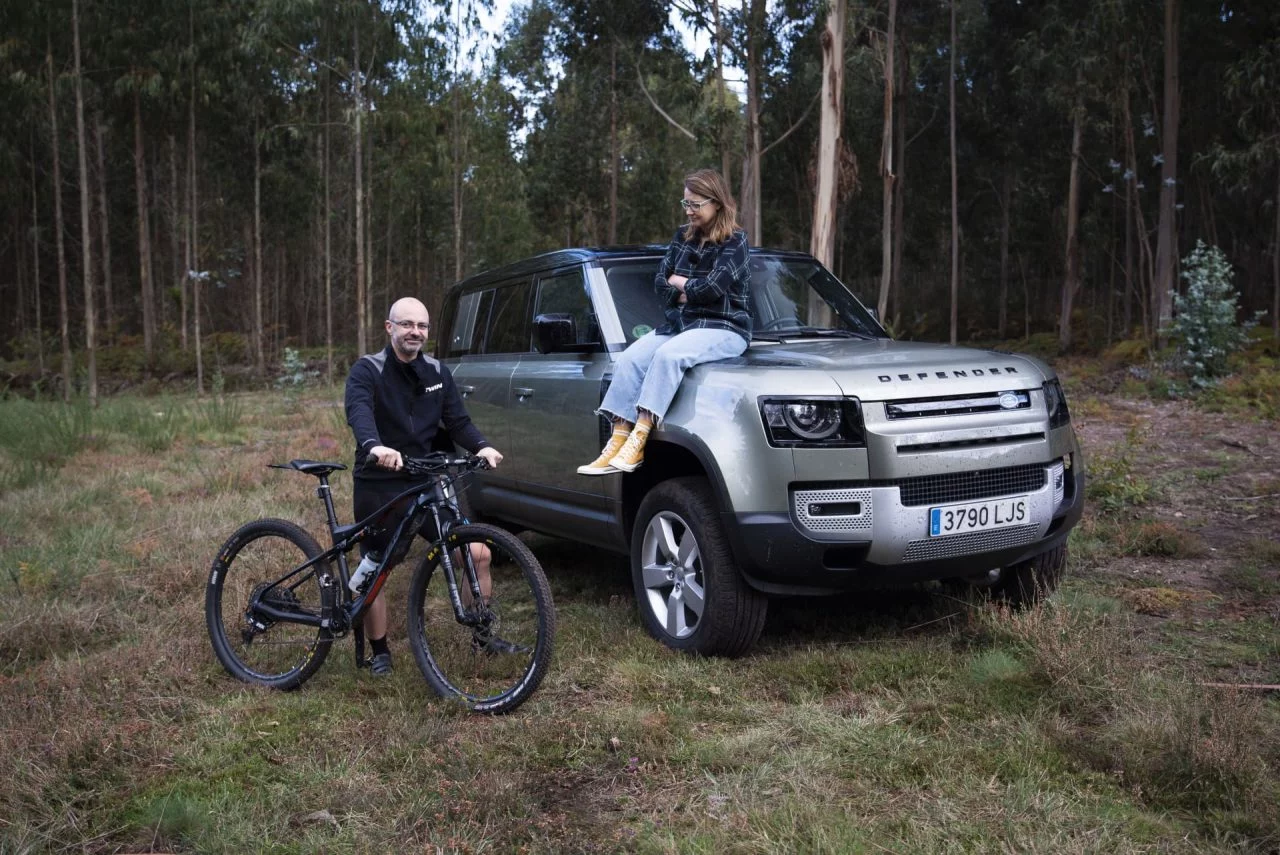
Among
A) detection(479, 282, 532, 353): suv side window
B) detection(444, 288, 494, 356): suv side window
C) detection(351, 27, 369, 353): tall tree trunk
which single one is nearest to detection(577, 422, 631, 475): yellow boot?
detection(479, 282, 532, 353): suv side window

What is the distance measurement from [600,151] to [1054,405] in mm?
29018

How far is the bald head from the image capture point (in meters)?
4.78

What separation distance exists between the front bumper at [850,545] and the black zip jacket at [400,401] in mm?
1314

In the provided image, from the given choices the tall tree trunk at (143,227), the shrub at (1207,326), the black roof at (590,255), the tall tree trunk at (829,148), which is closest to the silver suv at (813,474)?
the black roof at (590,255)

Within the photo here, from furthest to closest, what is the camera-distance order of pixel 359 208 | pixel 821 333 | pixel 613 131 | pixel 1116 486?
pixel 613 131 → pixel 359 208 → pixel 1116 486 → pixel 821 333

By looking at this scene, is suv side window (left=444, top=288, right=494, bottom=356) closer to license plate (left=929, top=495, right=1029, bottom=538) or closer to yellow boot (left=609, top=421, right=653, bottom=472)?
yellow boot (left=609, top=421, right=653, bottom=472)

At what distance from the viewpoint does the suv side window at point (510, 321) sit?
22.1 feet

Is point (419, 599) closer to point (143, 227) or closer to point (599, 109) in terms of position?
point (143, 227)

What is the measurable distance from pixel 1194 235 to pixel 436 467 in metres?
34.6

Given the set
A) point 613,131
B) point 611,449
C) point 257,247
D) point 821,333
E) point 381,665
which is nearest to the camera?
point 381,665

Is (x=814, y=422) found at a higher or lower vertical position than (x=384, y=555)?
higher

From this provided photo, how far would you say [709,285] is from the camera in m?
5.20

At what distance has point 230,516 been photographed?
29.3 feet

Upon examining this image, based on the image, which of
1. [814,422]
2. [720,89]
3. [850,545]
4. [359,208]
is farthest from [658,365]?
[359,208]
